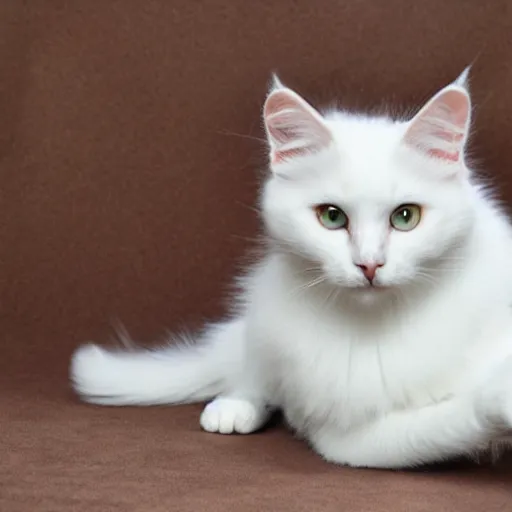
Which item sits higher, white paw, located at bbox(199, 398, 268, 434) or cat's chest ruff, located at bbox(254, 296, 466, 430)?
cat's chest ruff, located at bbox(254, 296, 466, 430)

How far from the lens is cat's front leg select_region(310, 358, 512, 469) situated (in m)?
1.35

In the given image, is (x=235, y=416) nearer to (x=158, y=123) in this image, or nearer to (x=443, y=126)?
(x=443, y=126)

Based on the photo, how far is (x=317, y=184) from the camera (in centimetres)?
148

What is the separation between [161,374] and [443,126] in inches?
28.9

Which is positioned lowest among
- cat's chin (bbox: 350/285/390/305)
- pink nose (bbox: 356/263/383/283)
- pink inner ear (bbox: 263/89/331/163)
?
cat's chin (bbox: 350/285/390/305)

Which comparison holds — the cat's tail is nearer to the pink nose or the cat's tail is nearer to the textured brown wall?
the textured brown wall

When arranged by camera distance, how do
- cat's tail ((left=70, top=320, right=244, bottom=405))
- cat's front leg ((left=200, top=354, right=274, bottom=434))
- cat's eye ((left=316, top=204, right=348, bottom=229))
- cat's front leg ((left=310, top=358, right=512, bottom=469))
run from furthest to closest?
1. cat's tail ((left=70, top=320, right=244, bottom=405))
2. cat's front leg ((left=200, top=354, right=274, bottom=434))
3. cat's eye ((left=316, top=204, right=348, bottom=229))
4. cat's front leg ((left=310, top=358, right=512, bottom=469))

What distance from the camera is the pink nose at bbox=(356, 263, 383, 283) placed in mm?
1381

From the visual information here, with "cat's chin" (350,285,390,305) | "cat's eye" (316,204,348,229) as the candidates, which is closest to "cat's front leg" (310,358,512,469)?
"cat's chin" (350,285,390,305)

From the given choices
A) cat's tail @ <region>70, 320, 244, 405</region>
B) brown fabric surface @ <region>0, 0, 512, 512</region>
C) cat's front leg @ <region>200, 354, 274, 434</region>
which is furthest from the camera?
brown fabric surface @ <region>0, 0, 512, 512</region>

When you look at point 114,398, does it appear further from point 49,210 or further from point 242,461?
point 49,210

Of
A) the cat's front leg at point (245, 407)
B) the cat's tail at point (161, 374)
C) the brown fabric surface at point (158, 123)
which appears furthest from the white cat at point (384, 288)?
the brown fabric surface at point (158, 123)

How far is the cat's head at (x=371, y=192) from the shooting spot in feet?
4.62

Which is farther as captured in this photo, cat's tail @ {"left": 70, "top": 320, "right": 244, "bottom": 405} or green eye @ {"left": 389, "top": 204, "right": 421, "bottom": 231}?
cat's tail @ {"left": 70, "top": 320, "right": 244, "bottom": 405}
